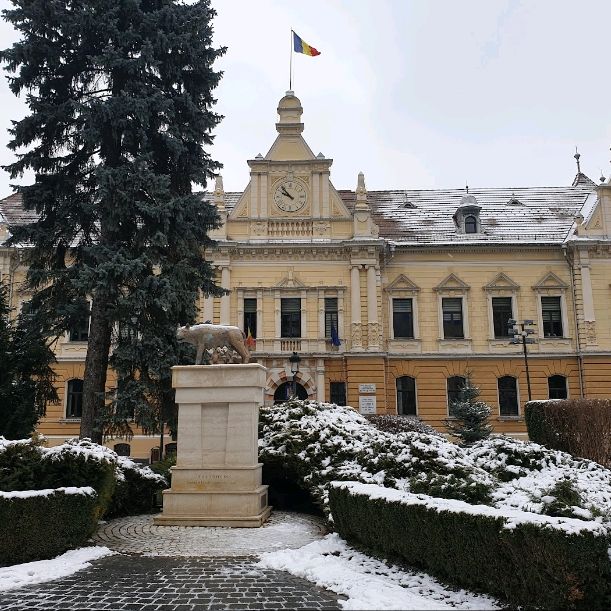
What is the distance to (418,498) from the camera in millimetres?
8242

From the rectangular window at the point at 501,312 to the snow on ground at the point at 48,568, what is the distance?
27484mm

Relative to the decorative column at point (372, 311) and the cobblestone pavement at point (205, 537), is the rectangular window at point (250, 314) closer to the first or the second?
the decorative column at point (372, 311)

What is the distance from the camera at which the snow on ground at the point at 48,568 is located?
7.86 metres

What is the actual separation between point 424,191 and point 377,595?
3479cm

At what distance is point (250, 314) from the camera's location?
1284 inches

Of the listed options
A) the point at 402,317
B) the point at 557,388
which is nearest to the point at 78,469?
the point at 402,317

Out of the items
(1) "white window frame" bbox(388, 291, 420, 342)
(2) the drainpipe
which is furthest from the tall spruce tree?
(2) the drainpipe

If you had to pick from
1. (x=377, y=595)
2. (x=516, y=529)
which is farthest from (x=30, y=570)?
(x=516, y=529)

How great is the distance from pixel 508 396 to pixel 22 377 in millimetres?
24058

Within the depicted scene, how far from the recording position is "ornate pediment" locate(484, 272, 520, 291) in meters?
33.2

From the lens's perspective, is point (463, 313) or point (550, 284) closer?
point (550, 284)

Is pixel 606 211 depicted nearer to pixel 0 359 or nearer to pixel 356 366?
pixel 356 366

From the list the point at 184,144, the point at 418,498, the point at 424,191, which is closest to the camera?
the point at 418,498

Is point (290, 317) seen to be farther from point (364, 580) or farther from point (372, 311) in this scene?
point (364, 580)
